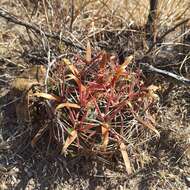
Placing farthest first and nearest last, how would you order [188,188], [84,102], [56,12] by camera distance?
1. [56,12]
2. [188,188]
3. [84,102]

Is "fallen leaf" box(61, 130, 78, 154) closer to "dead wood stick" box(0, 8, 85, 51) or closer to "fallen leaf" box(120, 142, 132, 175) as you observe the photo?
"fallen leaf" box(120, 142, 132, 175)

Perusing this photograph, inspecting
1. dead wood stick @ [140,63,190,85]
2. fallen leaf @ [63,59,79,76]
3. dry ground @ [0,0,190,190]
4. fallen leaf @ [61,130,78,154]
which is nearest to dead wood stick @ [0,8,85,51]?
dry ground @ [0,0,190,190]

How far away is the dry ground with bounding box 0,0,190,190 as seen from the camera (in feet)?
7.34

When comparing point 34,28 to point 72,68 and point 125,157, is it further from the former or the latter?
point 125,157

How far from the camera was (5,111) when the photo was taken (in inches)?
92.1

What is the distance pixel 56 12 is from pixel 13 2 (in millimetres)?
288

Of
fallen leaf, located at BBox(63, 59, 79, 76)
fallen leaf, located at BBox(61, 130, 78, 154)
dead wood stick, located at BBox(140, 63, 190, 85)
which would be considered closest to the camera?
fallen leaf, located at BBox(61, 130, 78, 154)

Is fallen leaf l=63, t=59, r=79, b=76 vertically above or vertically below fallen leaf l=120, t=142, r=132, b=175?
above

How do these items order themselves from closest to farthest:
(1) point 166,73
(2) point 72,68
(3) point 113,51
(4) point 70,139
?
1. (4) point 70,139
2. (2) point 72,68
3. (1) point 166,73
4. (3) point 113,51

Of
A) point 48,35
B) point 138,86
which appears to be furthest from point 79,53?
point 138,86

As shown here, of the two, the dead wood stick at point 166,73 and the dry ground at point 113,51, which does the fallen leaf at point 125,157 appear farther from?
the dead wood stick at point 166,73

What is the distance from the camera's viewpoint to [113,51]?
247 cm

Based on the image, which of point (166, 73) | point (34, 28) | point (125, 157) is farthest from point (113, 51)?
point (125, 157)

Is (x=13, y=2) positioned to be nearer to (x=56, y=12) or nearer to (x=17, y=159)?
(x=56, y=12)
